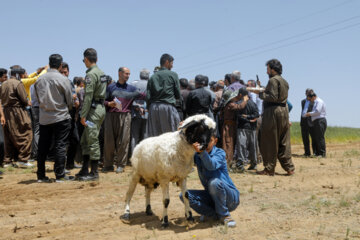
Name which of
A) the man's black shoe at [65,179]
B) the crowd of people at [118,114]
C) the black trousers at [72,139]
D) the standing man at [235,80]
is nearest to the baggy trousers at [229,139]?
the crowd of people at [118,114]

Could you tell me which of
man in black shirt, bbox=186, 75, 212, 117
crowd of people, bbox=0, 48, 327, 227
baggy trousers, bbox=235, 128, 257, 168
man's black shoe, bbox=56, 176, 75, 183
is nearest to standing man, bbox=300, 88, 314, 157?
crowd of people, bbox=0, 48, 327, 227

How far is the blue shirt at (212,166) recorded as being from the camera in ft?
15.6

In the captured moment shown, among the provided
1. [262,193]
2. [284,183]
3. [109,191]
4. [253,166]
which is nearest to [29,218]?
[109,191]

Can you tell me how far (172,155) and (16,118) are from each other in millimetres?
6820

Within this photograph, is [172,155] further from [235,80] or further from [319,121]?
[319,121]

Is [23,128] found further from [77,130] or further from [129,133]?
[129,133]

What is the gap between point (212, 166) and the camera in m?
4.77

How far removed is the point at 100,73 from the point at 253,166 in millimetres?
4784

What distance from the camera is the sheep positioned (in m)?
4.70

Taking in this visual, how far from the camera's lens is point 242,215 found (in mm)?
5531

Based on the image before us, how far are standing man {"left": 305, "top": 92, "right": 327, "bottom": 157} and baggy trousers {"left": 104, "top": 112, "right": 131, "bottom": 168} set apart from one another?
25.3ft

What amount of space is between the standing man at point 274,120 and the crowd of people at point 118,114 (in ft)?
0.08

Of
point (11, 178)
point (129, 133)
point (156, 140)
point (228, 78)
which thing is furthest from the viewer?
point (228, 78)

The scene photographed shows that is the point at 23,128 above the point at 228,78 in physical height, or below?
below
